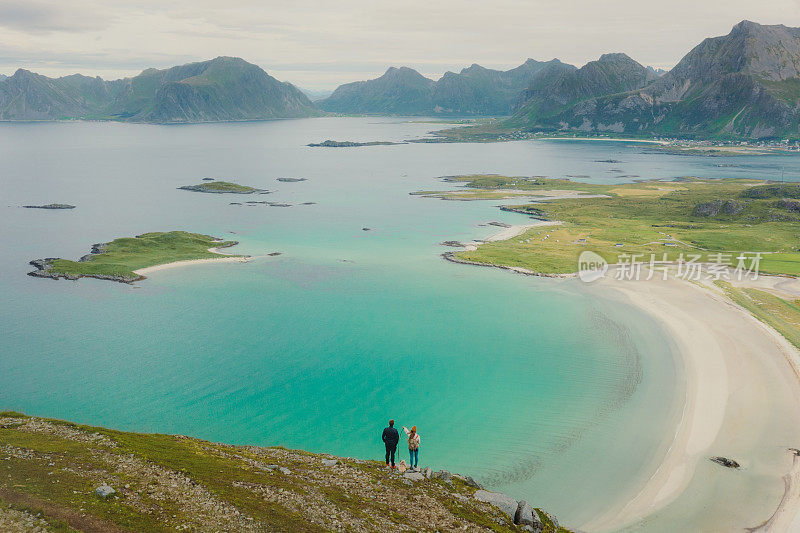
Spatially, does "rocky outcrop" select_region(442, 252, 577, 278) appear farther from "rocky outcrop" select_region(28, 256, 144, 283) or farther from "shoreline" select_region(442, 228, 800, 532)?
"rocky outcrop" select_region(28, 256, 144, 283)

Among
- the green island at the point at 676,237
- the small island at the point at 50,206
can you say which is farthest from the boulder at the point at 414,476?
the small island at the point at 50,206

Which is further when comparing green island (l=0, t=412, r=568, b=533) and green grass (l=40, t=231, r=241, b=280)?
green grass (l=40, t=231, r=241, b=280)

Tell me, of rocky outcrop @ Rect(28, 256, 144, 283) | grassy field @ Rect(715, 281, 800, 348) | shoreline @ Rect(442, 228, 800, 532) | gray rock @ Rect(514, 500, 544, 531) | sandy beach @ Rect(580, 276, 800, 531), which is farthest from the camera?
rocky outcrop @ Rect(28, 256, 144, 283)

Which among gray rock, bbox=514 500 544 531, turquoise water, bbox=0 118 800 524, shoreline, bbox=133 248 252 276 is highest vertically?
gray rock, bbox=514 500 544 531

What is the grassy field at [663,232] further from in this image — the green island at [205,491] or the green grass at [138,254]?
the green island at [205,491]

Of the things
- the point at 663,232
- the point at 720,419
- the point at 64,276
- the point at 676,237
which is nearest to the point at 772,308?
the point at 720,419

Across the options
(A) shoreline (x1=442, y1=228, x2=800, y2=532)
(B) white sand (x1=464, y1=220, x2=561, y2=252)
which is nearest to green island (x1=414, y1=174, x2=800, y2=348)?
(B) white sand (x1=464, y1=220, x2=561, y2=252)

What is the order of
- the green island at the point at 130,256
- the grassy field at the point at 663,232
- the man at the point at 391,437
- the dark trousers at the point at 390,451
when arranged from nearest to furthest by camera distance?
the man at the point at 391,437
the dark trousers at the point at 390,451
the green island at the point at 130,256
the grassy field at the point at 663,232
